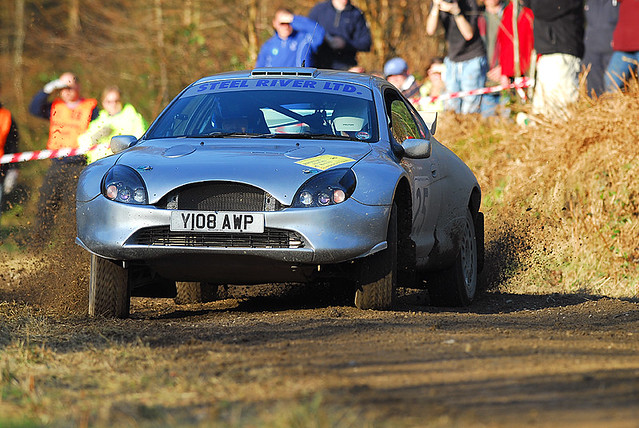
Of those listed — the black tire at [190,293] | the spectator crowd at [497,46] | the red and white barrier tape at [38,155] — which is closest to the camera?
the black tire at [190,293]

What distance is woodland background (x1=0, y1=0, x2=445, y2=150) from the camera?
70.7 ft

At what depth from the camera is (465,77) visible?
15719mm

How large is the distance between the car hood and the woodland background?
45.1 feet

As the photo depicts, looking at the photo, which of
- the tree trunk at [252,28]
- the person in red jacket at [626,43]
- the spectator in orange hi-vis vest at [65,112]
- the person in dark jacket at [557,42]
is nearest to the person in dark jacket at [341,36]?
the person in dark jacket at [557,42]

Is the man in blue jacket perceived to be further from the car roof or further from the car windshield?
the car windshield

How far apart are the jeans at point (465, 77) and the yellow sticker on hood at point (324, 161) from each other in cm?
853

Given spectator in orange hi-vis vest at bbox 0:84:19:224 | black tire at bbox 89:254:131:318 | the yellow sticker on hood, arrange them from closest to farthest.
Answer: the yellow sticker on hood → black tire at bbox 89:254:131:318 → spectator in orange hi-vis vest at bbox 0:84:19:224

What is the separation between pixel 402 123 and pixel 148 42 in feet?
56.5

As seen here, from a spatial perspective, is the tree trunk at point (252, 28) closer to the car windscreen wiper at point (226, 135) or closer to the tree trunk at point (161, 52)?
the tree trunk at point (161, 52)

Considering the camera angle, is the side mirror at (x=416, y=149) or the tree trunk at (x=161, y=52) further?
the tree trunk at (x=161, y=52)

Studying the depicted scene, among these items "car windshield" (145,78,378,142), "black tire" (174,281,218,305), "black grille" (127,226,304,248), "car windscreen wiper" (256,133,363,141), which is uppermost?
"car windshield" (145,78,378,142)

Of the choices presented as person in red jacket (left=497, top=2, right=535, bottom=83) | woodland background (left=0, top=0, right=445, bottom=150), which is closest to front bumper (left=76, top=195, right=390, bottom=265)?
person in red jacket (left=497, top=2, right=535, bottom=83)

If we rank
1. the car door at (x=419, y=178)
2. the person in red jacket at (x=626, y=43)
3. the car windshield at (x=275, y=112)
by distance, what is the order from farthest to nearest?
the person in red jacket at (x=626, y=43) < the car windshield at (x=275, y=112) < the car door at (x=419, y=178)

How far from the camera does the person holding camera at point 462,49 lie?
15516mm
